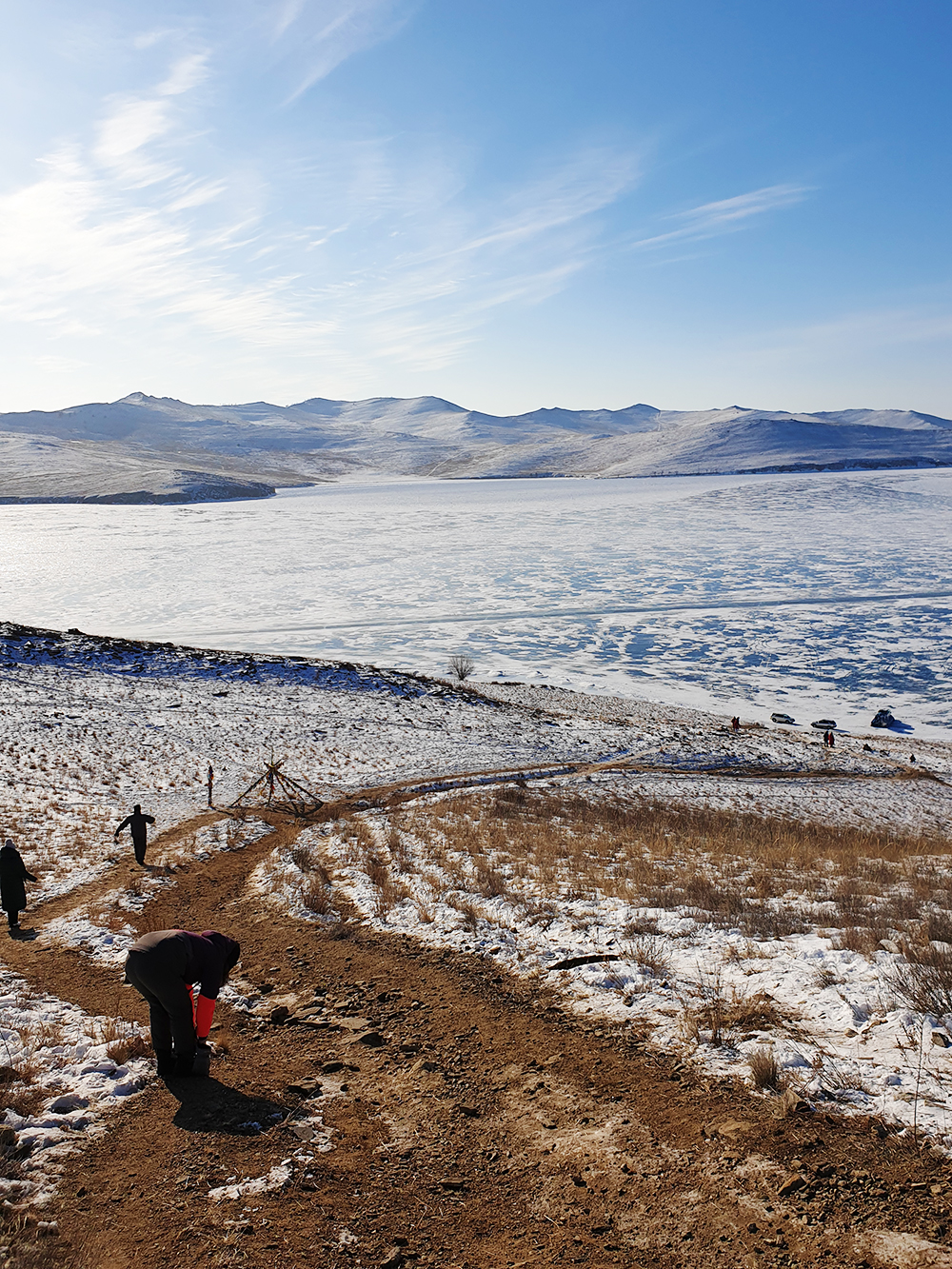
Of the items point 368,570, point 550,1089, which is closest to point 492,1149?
point 550,1089

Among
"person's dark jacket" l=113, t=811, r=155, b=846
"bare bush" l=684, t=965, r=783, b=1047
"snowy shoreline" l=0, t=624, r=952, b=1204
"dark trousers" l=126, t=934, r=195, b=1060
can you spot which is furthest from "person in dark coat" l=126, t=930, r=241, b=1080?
"person's dark jacket" l=113, t=811, r=155, b=846

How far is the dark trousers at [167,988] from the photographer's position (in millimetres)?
5793

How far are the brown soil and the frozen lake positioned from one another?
2727cm

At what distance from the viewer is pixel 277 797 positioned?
60.6ft

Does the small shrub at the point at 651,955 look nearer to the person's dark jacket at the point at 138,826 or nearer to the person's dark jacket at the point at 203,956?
the person's dark jacket at the point at 203,956

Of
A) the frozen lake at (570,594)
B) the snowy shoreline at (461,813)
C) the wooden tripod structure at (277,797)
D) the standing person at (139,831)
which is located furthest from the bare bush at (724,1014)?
the frozen lake at (570,594)

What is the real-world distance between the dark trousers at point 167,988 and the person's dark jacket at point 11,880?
5.17m

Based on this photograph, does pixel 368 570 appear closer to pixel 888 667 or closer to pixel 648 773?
pixel 888 667

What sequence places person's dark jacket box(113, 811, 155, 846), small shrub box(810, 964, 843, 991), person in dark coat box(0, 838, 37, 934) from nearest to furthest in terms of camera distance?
small shrub box(810, 964, 843, 991) → person in dark coat box(0, 838, 37, 934) → person's dark jacket box(113, 811, 155, 846)

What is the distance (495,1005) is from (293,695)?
24.0m

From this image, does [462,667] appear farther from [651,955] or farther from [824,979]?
[824,979]

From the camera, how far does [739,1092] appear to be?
217 inches

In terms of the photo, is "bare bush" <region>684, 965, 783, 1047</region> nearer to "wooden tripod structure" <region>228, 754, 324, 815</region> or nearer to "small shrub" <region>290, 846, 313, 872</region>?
"small shrub" <region>290, 846, 313, 872</region>

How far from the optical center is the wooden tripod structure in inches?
687
